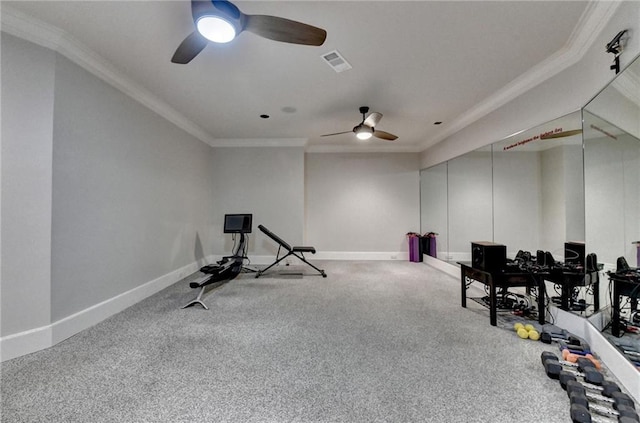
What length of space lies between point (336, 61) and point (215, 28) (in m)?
1.38

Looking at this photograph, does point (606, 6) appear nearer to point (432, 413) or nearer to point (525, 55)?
point (525, 55)

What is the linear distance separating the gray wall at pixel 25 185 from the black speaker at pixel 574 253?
16.6 feet

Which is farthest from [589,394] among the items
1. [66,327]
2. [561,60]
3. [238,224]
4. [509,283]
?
[238,224]

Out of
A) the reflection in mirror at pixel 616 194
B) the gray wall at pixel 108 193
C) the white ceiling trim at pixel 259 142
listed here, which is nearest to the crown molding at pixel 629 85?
the reflection in mirror at pixel 616 194

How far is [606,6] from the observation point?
6.23ft

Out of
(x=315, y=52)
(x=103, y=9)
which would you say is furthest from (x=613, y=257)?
(x=103, y=9)

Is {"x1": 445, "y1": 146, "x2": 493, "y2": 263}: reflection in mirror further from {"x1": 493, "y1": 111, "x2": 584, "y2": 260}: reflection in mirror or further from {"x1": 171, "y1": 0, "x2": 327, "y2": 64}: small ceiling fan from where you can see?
{"x1": 171, "y1": 0, "x2": 327, "y2": 64}: small ceiling fan

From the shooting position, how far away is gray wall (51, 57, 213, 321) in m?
2.33

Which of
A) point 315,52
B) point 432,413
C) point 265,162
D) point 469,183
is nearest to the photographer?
point 432,413

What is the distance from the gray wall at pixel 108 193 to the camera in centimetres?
233

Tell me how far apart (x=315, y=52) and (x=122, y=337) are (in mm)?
3413

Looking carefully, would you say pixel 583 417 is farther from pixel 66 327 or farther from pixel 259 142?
pixel 259 142

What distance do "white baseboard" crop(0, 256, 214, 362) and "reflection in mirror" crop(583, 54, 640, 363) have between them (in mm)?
4583

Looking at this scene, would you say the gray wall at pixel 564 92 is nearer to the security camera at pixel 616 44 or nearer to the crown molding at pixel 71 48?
the security camera at pixel 616 44
